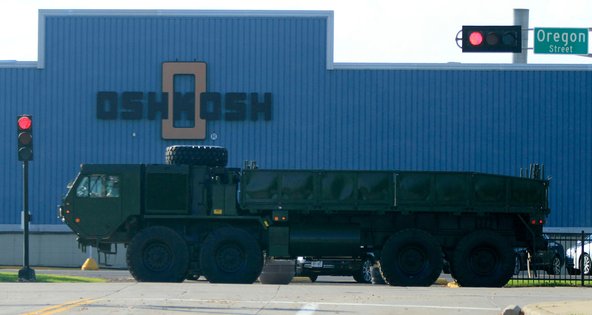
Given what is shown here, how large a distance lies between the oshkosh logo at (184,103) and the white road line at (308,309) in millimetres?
27276

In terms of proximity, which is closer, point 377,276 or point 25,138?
point 25,138

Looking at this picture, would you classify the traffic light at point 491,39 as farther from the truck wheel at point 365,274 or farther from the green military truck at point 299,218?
the truck wheel at point 365,274

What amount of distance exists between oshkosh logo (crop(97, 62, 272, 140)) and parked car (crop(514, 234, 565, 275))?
14736 millimetres

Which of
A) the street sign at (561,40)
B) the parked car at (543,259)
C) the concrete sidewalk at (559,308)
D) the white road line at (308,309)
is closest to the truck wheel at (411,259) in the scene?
the parked car at (543,259)

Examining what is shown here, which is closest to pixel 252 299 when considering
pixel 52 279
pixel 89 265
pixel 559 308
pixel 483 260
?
pixel 559 308

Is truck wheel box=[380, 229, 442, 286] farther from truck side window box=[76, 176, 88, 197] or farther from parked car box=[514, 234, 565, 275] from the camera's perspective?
truck side window box=[76, 176, 88, 197]

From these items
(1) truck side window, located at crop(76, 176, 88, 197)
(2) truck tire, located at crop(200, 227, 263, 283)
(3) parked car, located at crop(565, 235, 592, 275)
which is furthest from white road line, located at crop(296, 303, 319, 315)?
(3) parked car, located at crop(565, 235, 592, 275)

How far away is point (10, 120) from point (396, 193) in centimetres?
2292

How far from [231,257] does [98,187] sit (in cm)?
346

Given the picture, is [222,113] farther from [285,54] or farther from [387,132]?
[387,132]

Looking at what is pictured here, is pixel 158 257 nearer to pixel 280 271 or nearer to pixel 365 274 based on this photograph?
pixel 280 271

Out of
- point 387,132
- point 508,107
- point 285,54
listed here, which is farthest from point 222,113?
point 508,107

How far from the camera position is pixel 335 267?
2873 cm

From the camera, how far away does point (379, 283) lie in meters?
28.5
